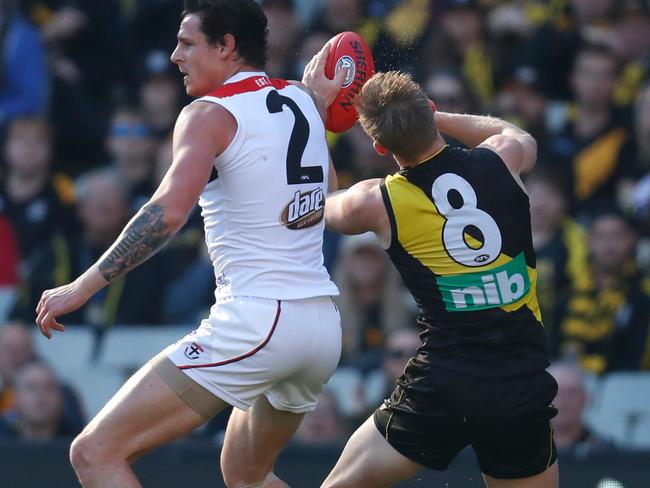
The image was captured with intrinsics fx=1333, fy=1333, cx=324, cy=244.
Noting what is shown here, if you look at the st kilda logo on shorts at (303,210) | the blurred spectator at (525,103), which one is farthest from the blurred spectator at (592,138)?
the st kilda logo on shorts at (303,210)

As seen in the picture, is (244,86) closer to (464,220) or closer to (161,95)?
(464,220)

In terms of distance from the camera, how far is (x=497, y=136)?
545 cm

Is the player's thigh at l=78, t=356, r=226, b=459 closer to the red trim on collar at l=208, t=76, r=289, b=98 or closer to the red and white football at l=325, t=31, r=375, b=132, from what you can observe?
the red trim on collar at l=208, t=76, r=289, b=98

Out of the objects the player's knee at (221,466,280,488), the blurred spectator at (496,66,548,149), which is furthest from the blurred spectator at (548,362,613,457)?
the player's knee at (221,466,280,488)

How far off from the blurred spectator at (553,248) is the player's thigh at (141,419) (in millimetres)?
3732

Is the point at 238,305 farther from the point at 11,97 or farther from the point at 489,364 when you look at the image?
the point at 11,97

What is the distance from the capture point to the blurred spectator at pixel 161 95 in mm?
9750

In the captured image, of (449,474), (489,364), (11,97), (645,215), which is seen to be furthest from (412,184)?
(11,97)

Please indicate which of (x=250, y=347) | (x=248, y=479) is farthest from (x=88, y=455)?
(x=248, y=479)

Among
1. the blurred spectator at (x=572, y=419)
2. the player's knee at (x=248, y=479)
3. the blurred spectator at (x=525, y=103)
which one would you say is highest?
the blurred spectator at (x=525, y=103)

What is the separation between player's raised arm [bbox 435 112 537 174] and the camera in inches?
209

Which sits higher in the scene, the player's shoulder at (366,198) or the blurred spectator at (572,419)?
the player's shoulder at (366,198)

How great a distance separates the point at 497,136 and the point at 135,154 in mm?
4644

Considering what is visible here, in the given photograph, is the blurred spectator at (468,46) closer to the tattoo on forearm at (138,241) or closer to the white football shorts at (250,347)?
the white football shorts at (250,347)
